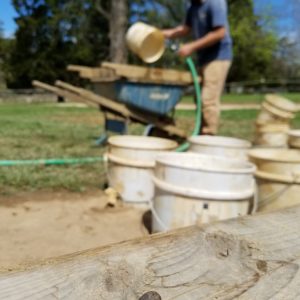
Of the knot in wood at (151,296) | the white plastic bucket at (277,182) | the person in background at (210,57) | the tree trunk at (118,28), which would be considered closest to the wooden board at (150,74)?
the person in background at (210,57)

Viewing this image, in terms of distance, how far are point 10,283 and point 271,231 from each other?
56 centimetres

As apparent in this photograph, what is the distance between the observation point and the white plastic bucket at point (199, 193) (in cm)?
220

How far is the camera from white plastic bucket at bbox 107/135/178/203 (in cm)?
310

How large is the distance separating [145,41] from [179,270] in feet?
13.4

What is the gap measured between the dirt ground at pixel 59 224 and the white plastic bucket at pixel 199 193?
410 millimetres

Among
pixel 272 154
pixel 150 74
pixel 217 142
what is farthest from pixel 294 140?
pixel 150 74

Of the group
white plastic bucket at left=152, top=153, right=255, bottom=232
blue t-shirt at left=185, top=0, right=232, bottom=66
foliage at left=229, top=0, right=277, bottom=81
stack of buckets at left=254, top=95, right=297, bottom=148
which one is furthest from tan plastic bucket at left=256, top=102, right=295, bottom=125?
foliage at left=229, top=0, right=277, bottom=81

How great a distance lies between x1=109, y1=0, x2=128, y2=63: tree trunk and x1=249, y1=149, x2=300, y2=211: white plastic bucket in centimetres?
1346

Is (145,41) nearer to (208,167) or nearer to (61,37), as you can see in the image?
(208,167)

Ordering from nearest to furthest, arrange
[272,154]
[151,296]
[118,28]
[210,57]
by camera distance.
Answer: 1. [151,296]
2. [272,154]
3. [210,57]
4. [118,28]

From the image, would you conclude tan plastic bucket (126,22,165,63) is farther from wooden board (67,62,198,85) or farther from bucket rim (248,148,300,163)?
bucket rim (248,148,300,163)

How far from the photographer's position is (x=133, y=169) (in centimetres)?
312

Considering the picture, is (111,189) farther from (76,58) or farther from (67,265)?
Result: (76,58)

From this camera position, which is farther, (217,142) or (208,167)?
(217,142)
